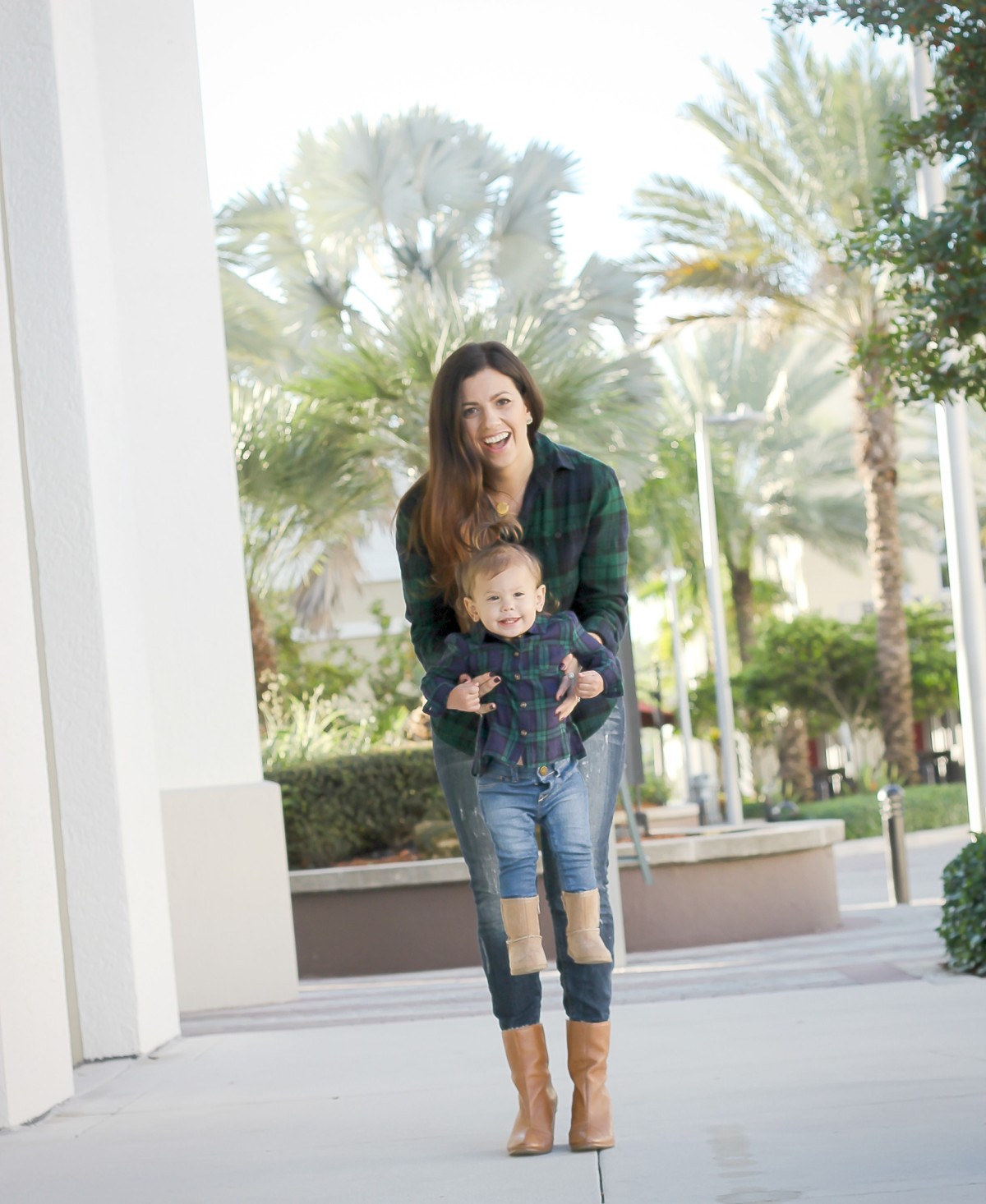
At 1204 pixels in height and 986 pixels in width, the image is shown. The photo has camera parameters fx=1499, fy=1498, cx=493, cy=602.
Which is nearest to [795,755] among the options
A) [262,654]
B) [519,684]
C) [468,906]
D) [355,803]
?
[262,654]

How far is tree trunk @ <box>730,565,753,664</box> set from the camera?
36.7 metres

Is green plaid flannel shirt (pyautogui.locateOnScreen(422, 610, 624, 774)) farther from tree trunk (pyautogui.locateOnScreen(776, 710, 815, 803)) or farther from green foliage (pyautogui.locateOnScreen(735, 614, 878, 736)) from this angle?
tree trunk (pyautogui.locateOnScreen(776, 710, 815, 803))

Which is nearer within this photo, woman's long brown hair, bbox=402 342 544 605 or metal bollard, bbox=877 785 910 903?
woman's long brown hair, bbox=402 342 544 605

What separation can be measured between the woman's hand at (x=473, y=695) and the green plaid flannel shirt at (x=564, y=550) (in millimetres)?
241

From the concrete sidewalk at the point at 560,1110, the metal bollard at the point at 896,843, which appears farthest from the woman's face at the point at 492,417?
the metal bollard at the point at 896,843

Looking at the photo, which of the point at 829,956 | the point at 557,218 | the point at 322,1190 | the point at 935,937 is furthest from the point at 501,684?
the point at 557,218

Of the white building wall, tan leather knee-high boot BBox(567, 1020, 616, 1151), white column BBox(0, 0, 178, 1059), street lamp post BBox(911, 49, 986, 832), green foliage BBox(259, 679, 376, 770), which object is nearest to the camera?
tan leather knee-high boot BBox(567, 1020, 616, 1151)

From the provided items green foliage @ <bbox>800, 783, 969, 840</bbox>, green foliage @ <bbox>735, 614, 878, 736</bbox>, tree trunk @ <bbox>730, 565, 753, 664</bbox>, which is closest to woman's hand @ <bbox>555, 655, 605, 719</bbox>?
green foliage @ <bbox>800, 783, 969, 840</bbox>

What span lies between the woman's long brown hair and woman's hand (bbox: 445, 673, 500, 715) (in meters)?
0.28

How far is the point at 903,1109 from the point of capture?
3588 millimetres

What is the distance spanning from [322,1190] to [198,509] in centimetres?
496

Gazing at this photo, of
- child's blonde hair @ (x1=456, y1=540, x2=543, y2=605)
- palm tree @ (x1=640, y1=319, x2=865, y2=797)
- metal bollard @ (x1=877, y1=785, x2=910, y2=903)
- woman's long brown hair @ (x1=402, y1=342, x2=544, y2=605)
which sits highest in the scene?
palm tree @ (x1=640, y1=319, x2=865, y2=797)

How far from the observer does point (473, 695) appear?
325 centimetres

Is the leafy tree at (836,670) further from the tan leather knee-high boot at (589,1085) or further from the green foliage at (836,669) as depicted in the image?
the tan leather knee-high boot at (589,1085)
